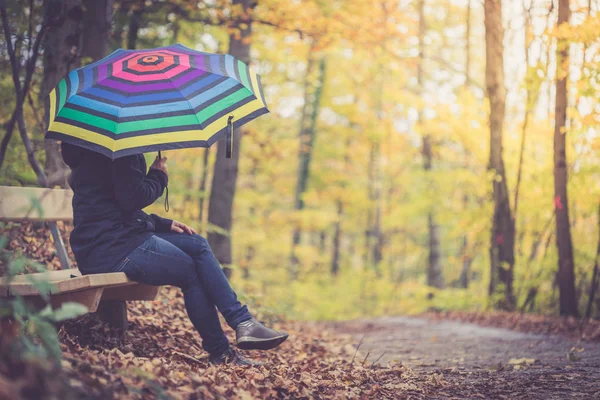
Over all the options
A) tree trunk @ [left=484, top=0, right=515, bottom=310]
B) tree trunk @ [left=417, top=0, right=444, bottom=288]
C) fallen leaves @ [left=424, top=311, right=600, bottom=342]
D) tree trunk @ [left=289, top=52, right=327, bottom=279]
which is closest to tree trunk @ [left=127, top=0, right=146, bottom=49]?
tree trunk @ [left=484, top=0, right=515, bottom=310]

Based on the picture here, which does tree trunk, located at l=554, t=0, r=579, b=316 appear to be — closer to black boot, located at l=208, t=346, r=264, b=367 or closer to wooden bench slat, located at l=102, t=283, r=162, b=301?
black boot, located at l=208, t=346, r=264, b=367

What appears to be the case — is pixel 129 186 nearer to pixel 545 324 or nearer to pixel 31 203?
pixel 31 203

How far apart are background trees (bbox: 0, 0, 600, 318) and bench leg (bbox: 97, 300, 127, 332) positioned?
165 centimetres

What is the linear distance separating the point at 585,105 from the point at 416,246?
18525 mm

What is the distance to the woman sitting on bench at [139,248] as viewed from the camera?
3447 millimetres

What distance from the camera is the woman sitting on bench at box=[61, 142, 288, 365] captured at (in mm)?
3447

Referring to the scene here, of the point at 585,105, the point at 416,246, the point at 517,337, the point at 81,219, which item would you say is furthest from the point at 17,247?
the point at 416,246

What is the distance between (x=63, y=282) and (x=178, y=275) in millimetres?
771

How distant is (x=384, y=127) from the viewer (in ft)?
57.7

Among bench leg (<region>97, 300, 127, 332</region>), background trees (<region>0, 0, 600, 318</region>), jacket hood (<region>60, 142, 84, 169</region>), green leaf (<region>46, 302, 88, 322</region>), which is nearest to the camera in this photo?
green leaf (<region>46, 302, 88, 322</region>)

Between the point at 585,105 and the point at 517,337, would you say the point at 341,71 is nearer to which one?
the point at 585,105

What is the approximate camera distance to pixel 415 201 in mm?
13430

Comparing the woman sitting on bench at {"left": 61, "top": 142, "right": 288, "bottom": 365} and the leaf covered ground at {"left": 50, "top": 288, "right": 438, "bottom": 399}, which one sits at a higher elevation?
the woman sitting on bench at {"left": 61, "top": 142, "right": 288, "bottom": 365}

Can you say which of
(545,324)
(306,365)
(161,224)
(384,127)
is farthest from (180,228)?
(384,127)
